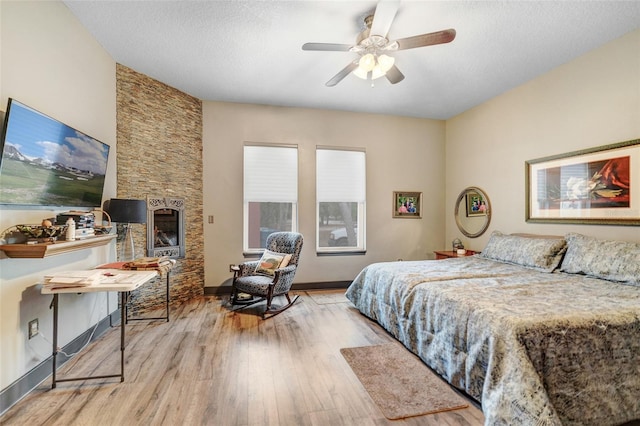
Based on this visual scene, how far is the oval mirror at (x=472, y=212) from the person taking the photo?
4.49 metres

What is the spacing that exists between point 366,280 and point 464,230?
2.43m

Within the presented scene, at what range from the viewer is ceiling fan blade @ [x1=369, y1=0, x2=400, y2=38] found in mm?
1961

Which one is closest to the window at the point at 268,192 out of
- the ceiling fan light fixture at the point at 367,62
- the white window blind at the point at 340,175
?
the white window blind at the point at 340,175

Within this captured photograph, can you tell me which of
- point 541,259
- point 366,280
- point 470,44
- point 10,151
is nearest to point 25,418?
point 10,151

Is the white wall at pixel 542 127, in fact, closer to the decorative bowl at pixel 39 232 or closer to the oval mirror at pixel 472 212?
the oval mirror at pixel 472 212

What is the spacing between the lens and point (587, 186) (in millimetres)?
3127

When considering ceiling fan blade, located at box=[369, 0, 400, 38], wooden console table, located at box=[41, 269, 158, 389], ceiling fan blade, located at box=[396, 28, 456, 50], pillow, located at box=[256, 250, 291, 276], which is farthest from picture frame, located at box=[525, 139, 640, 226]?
wooden console table, located at box=[41, 269, 158, 389]

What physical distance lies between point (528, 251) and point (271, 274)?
10.5 ft

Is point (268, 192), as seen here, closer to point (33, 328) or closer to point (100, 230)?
point (100, 230)

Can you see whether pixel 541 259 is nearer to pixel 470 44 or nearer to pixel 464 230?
pixel 464 230

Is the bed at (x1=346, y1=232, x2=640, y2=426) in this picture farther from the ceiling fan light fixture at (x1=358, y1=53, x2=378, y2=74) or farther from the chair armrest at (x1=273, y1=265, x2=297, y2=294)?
the ceiling fan light fixture at (x1=358, y1=53, x2=378, y2=74)

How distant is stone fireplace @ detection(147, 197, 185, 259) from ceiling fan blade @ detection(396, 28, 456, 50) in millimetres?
3456

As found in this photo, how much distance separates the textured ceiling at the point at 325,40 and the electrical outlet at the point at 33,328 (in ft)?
8.79

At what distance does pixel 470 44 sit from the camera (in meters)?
2.94
